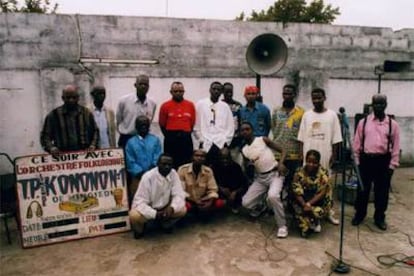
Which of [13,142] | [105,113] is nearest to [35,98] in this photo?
[13,142]

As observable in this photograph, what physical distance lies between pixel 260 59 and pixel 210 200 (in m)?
2.36

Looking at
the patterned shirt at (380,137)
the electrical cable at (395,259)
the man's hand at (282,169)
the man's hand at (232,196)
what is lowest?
the electrical cable at (395,259)

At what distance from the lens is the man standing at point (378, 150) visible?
16.4 feet

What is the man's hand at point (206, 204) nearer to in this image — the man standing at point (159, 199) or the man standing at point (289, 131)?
the man standing at point (159, 199)

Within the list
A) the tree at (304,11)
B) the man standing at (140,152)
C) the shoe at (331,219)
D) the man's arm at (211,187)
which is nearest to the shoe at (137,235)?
the man standing at (140,152)

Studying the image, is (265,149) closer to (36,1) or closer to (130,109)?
(130,109)

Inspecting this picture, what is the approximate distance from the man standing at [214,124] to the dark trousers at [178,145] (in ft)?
0.63

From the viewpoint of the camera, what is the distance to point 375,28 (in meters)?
8.92

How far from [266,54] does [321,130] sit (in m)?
1.69

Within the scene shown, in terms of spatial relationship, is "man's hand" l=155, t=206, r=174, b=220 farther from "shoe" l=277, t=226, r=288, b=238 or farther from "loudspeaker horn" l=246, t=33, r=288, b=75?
"loudspeaker horn" l=246, t=33, r=288, b=75

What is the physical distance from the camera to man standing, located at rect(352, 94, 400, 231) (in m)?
5.00

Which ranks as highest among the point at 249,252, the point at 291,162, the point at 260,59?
the point at 260,59

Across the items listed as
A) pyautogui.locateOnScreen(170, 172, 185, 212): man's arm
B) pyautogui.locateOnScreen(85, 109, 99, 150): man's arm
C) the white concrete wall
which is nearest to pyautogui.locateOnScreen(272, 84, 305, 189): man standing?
pyautogui.locateOnScreen(170, 172, 185, 212): man's arm

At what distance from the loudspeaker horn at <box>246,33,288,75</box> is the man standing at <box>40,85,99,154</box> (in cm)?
254
